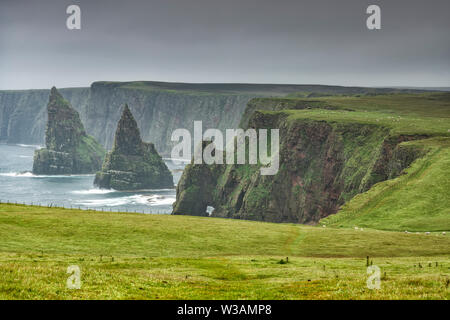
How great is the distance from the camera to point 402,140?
170 m

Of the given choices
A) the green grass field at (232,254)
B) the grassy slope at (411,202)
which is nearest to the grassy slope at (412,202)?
the grassy slope at (411,202)

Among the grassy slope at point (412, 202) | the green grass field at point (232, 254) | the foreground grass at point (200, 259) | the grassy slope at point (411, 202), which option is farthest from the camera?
the grassy slope at point (412, 202)

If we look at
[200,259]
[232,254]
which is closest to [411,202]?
[232,254]

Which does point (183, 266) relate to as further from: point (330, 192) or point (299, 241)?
point (330, 192)

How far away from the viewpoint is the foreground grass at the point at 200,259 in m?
30.2

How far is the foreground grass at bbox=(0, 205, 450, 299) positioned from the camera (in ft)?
99.1

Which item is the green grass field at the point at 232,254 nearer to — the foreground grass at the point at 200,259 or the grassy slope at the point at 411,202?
the foreground grass at the point at 200,259

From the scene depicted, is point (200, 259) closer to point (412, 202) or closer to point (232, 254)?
point (232, 254)

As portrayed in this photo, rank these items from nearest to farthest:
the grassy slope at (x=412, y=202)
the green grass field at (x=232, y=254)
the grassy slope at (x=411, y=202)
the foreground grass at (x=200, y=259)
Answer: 1. the foreground grass at (x=200, y=259)
2. the green grass field at (x=232, y=254)
3. the grassy slope at (x=411, y=202)
4. the grassy slope at (x=412, y=202)

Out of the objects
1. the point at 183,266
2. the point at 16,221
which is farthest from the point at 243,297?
the point at 16,221

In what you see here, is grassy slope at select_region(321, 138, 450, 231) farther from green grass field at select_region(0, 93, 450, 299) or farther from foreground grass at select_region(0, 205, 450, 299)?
foreground grass at select_region(0, 205, 450, 299)

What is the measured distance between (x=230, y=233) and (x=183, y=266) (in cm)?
2882

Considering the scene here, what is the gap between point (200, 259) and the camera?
59.7 meters
